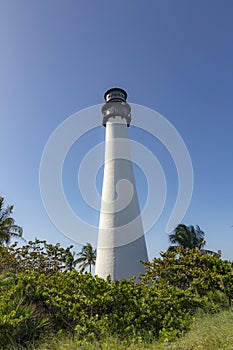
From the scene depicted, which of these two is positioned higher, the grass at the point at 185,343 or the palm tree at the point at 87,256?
the palm tree at the point at 87,256

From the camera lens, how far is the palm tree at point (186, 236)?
25203mm

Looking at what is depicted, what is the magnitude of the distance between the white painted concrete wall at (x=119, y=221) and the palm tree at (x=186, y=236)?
15.4 metres

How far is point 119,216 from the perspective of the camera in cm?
1125

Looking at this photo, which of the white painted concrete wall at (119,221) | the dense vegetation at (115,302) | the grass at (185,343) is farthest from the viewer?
the white painted concrete wall at (119,221)

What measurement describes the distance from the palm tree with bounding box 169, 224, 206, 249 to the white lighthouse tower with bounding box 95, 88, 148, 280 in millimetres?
15370

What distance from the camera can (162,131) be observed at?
1176 centimetres

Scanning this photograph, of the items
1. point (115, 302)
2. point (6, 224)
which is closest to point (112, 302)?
point (115, 302)

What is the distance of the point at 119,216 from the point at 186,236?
16.5 metres

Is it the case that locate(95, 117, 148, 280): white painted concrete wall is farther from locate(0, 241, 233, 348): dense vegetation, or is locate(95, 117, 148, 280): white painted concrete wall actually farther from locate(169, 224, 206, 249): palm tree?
locate(169, 224, 206, 249): palm tree

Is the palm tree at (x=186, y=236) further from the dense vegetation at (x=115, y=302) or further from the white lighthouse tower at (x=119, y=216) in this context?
the dense vegetation at (x=115, y=302)

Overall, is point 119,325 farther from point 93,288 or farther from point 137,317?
point 93,288

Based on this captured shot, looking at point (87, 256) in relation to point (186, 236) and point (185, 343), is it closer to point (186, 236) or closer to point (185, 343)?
point (186, 236)

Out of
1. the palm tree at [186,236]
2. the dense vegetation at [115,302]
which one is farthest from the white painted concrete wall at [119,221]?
the palm tree at [186,236]

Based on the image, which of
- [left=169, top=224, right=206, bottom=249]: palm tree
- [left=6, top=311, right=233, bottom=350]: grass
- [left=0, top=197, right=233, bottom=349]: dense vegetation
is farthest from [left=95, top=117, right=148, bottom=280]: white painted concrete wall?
[left=169, top=224, right=206, bottom=249]: palm tree
